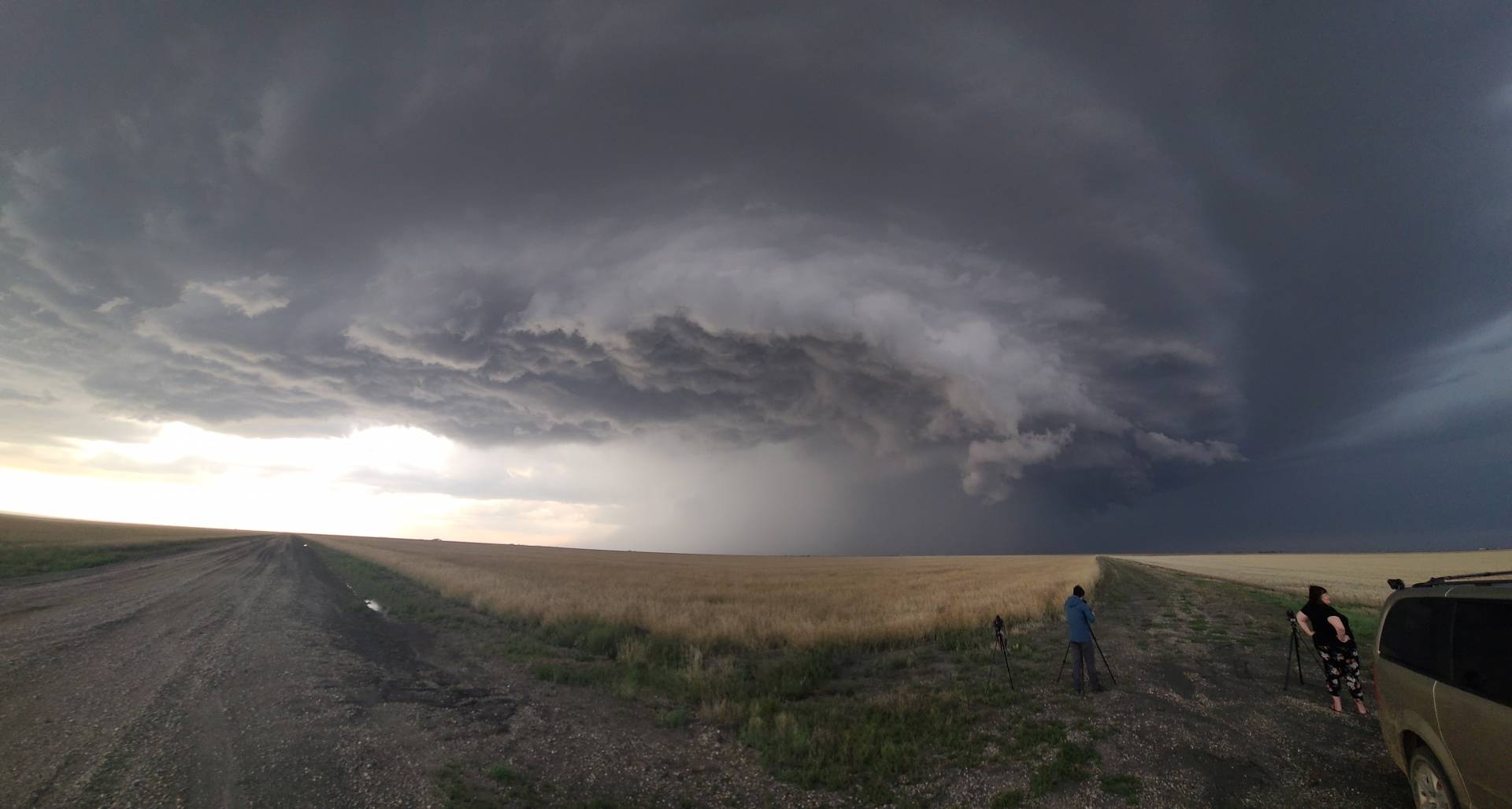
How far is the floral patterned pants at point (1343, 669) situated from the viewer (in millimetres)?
11648

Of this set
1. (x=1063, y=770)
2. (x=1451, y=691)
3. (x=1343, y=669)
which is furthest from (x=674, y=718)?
(x=1343, y=669)

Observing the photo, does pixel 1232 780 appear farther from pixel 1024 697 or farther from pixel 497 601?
pixel 497 601

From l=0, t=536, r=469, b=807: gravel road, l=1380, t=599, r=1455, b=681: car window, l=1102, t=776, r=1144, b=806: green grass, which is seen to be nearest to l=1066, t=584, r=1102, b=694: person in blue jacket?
l=1102, t=776, r=1144, b=806: green grass

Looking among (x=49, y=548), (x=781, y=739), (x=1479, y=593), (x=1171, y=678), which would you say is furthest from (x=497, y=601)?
(x=49, y=548)

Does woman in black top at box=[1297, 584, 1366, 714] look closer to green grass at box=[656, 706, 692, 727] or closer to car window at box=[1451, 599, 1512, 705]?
car window at box=[1451, 599, 1512, 705]

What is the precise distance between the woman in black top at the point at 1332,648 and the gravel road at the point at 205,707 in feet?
51.0

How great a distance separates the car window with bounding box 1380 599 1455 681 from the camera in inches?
269

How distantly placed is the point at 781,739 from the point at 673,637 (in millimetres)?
9722

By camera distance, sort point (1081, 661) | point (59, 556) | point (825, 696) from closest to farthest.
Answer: point (1081, 661)
point (825, 696)
point (59, 556)

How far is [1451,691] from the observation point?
21.0ft

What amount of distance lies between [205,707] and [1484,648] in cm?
1844

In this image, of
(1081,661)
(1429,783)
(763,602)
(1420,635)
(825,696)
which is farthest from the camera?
(763,602)

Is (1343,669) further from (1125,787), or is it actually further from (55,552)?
(55,552)

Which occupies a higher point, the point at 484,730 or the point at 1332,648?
the point at 1332,648
